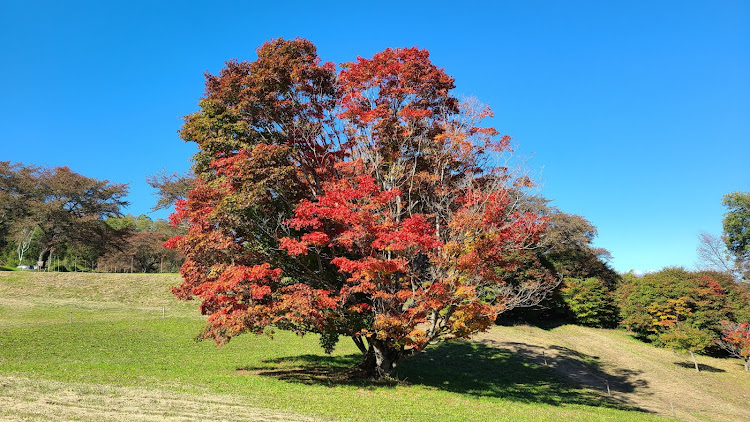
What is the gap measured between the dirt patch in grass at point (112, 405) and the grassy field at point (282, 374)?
0.03 m

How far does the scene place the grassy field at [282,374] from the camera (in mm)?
10305

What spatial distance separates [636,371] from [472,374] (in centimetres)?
1256

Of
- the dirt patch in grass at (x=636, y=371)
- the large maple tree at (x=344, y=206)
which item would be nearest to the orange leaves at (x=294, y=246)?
the large maple tree at (x=344, y=206)

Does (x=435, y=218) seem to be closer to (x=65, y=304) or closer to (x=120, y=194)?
(x=65, y=304)

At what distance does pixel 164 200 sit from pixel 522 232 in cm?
3932

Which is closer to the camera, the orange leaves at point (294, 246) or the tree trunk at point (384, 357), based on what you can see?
the orange leaves at point (294, 246)

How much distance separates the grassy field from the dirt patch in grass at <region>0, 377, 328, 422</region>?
0.03 m

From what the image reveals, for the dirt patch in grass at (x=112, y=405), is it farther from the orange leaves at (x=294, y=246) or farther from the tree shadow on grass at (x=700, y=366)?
the tree shadow on grass at (x=700, y=366)

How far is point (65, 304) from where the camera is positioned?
30.3m

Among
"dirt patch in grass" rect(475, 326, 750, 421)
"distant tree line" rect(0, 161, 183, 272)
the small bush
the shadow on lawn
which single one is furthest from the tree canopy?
the small bush

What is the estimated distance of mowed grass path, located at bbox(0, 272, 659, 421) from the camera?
966 cm

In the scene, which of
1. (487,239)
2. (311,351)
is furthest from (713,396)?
(311,351)

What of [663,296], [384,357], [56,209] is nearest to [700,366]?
[663,296]

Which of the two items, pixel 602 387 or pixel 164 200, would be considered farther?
pixel 164 200
